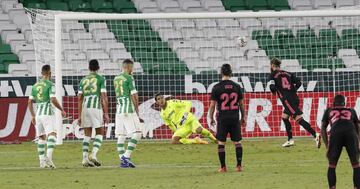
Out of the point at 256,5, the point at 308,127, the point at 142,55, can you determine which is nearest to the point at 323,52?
the point at 142,55

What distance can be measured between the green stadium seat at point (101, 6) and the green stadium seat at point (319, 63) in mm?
8438

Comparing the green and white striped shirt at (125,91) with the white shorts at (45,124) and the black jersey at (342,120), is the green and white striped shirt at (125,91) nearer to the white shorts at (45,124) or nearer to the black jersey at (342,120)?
the white shorts at (45,124)

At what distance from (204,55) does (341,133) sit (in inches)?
638

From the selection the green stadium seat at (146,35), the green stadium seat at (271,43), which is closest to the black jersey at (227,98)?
the green stadium seat at (271,43)

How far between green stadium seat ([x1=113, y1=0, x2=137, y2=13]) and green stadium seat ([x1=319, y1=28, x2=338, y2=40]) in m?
7.93

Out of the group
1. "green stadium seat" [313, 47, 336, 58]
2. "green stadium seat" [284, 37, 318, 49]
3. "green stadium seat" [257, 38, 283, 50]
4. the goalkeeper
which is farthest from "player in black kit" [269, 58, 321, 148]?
"green stadium seat" [257, 38, 283, 50]

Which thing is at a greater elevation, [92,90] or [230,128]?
[92,90]

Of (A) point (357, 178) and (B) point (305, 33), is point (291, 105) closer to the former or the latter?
(B) point (305, 33)

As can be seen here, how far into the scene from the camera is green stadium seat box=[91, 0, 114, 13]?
37188 mm

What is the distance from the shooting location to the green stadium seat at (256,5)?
3812cm

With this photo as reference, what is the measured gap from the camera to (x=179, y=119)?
90.4 ft

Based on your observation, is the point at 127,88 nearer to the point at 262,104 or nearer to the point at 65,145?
the point at 65,145

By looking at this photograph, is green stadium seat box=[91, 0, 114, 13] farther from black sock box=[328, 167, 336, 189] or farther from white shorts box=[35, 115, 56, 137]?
black sock box=[328, 167, 336, 189]

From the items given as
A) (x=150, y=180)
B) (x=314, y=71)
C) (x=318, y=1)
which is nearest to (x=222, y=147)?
(x=150, y=180)
